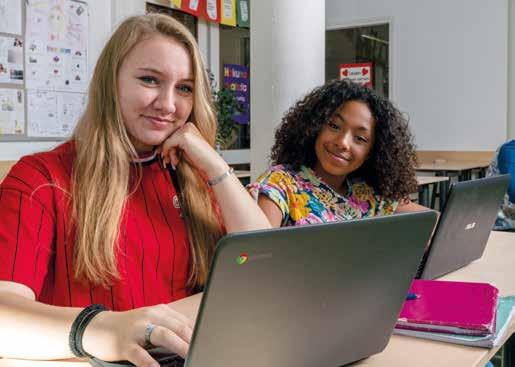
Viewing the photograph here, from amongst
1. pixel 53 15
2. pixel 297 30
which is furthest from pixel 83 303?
pixel 53 15

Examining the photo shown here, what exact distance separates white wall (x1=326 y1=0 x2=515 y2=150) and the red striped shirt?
18.4 feet

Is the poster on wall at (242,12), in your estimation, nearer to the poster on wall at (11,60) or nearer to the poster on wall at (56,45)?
the poster on wall at (56,45)

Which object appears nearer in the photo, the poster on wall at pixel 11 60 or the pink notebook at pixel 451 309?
the pink notebook at pixel 451 309

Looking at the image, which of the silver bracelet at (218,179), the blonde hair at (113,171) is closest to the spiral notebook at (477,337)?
the blonde hair at (113,171)

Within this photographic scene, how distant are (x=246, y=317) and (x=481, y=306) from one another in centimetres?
62

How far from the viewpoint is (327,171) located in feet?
5.90

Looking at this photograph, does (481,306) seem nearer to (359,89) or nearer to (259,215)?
(259,215)

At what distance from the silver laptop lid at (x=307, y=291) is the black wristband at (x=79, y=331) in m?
0.26

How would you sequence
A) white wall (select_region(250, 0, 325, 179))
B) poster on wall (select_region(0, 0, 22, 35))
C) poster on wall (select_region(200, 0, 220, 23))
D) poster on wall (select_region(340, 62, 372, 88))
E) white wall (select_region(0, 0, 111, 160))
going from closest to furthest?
white wall (select_region(250, 0, 325, 179)) < poster on wall (select_region(0, 0, 22, 35)) < white wall (select_region(0, 0, 111, 160)) < poster on wall (select_region(200, 0, 220, 23)) < poster on wall (select_region(340, 62, 372, 88))

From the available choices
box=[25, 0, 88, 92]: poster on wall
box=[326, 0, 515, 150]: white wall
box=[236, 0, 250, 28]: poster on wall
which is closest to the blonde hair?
box=[25, 0, 88, 92]: poster on wall

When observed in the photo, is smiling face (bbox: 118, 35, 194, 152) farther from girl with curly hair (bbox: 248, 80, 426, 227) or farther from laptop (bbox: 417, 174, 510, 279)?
laptop (bbox: 417, 174, 510, 279)

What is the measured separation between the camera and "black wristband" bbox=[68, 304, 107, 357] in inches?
32.9

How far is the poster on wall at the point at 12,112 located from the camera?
142 inches

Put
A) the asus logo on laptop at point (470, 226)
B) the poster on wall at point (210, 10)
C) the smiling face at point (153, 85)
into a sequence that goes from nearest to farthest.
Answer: the smiling face at point (153, 85)
the asus logo on laptop at point (470, 226)
the poster on wall at point (210, 10)
